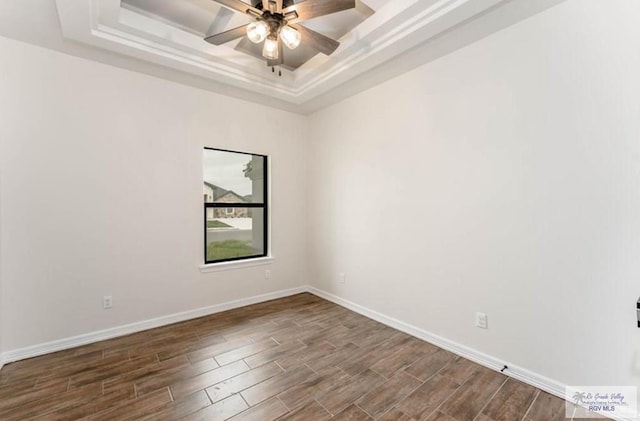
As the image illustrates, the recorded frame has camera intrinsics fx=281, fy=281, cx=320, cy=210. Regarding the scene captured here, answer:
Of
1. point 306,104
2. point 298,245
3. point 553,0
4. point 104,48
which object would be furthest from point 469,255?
point 104,48

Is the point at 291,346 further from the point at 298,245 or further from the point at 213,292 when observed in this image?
the point at 298,245

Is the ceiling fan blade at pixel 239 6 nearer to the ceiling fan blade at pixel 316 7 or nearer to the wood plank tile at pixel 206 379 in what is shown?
the ceiling fan blade at pixel 316 7

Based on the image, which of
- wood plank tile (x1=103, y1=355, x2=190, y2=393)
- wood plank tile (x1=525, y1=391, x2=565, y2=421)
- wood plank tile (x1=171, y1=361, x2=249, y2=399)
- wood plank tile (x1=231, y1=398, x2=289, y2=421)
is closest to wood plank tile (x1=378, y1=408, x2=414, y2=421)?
wood plank tile (x1=231, y1=398, x2=289, y2=421)

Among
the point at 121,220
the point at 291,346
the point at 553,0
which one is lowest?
the point at 291,346

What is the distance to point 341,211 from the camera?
12.7 feet

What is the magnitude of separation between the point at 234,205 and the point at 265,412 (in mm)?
2598

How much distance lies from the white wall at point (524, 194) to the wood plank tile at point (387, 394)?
0.76m

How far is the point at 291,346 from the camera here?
107 inches

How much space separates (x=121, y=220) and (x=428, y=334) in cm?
336

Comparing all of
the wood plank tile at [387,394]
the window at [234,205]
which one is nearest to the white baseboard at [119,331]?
the window at [234,205]

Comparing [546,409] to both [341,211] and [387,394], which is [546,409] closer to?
[387,394]

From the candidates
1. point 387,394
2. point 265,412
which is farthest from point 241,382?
point 387,394

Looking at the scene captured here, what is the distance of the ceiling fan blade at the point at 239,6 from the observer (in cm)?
185

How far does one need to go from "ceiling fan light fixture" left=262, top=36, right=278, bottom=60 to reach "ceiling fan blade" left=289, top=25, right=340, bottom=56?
7.8 inches
